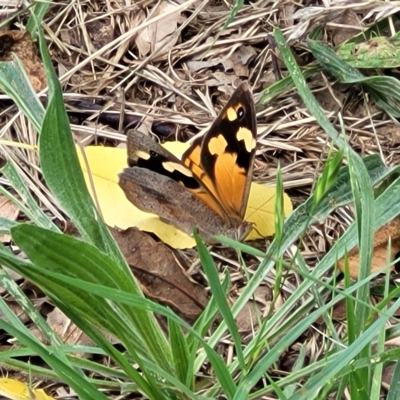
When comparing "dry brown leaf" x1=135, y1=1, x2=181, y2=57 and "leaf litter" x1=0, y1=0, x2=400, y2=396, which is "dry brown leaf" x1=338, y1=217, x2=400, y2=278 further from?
"dry brown leaf" x1=135, y1=1, x2=181, y2=57

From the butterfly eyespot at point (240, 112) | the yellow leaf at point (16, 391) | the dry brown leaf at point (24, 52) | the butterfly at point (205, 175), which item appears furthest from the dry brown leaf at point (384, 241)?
the dry brown leaf at point (24, 52)

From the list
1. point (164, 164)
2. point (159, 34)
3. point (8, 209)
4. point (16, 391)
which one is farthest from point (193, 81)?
point (16, 391)

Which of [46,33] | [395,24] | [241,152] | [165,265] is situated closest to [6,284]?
[165,265]

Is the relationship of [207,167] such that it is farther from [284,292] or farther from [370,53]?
[370,53]

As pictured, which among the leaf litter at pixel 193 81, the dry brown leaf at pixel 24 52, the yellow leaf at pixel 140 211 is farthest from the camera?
the dry brown leaf at pixel 24 52

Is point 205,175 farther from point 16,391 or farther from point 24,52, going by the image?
point 24,52

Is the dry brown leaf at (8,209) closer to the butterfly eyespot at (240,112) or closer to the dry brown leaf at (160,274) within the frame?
the dry brown leaf at (160,274)

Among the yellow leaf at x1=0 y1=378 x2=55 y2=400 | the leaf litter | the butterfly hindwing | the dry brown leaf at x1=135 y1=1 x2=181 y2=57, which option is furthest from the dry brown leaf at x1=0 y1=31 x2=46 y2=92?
the yellow leaf at x1=0 y1=378 x2=55 y2=400
